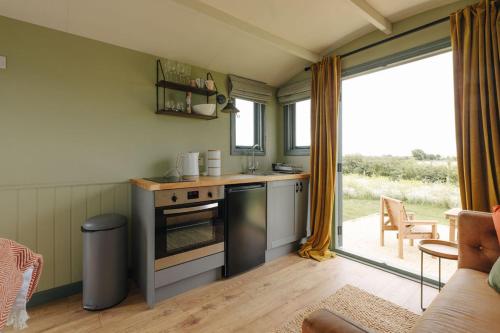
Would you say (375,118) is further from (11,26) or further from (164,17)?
(11,26)

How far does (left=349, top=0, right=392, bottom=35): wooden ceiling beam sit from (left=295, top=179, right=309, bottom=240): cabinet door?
1.83 m

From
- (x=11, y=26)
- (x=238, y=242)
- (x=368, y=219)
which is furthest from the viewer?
(x=368, y=219)

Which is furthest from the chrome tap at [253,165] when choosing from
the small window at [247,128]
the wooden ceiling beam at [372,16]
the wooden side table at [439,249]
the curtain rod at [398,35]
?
the wooden side table at [439,249]

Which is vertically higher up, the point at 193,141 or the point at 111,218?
the point at 193,141

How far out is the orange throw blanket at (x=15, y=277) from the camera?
757 millimetres

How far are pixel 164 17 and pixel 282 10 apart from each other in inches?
42.6

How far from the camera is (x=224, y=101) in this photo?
116 inches

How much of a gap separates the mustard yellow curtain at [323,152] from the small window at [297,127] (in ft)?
1.17

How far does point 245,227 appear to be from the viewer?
2457mm

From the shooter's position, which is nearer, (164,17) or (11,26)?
(11,26)

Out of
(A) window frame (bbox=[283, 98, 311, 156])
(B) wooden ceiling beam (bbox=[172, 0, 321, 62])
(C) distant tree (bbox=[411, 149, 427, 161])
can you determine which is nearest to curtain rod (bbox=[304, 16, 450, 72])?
(B) wooden ceiling beam (bbox=[172, 0, 321, 62])

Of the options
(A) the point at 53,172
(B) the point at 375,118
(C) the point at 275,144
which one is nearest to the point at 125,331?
(A) the point at 53,172

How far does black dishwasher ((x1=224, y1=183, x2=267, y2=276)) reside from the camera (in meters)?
2.34

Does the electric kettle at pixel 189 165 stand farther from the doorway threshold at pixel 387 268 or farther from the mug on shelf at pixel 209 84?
the doorway threshold at pixel 387 268
